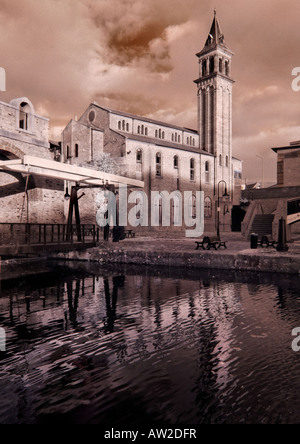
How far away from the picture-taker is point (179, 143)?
39094 millimetres

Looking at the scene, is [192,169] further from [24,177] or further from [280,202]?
[24,177]

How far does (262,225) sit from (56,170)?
44.0 feet

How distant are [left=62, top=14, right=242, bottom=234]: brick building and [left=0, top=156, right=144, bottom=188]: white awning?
14.7 m

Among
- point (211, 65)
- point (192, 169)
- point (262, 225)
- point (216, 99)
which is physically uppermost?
point (211, 65)

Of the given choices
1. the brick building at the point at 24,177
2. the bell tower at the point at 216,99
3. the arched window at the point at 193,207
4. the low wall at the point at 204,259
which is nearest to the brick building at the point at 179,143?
the bell tower at the point at 216,99

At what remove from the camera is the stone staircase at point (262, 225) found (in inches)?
763

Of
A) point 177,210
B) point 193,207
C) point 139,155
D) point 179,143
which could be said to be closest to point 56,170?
point 139,155

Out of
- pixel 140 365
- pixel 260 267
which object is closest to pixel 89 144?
pixel 260 267

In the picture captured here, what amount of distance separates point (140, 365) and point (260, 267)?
25.8ft

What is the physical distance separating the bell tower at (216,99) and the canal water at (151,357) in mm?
32242

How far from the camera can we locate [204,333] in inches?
214

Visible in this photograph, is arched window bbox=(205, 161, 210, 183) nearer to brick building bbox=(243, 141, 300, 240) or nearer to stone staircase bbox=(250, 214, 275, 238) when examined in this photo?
brick building bbox=(243, 141, 300, 240)

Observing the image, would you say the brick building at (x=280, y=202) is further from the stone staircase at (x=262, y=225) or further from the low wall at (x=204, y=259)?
the low wall at (x=204, y=259)
